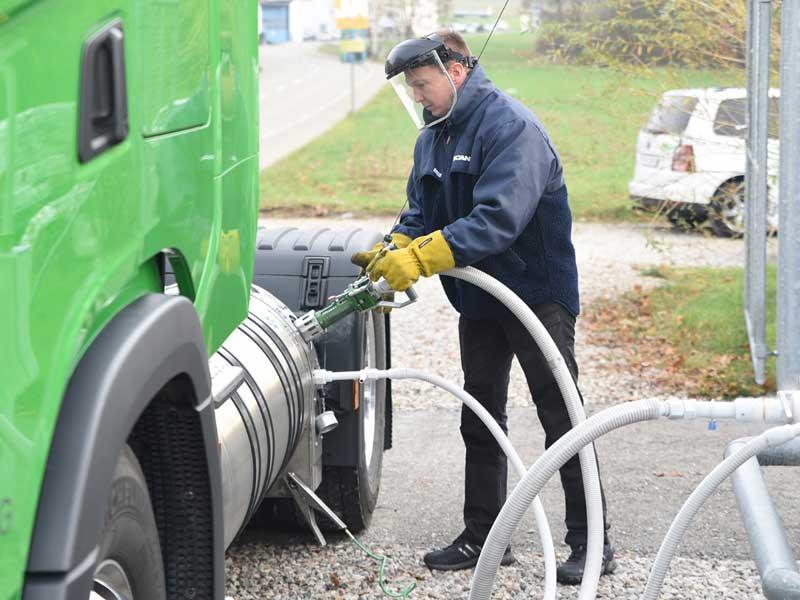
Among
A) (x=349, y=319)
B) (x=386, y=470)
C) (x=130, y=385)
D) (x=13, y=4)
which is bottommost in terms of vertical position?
(x=386, y=470)

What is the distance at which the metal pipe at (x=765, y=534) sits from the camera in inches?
83.9

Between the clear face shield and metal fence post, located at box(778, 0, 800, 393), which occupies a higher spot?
the clear face shield

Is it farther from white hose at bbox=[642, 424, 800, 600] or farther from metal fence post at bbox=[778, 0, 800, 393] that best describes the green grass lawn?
white hose at bbox=[642, 424, 800, 600]

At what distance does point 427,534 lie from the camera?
195 inches

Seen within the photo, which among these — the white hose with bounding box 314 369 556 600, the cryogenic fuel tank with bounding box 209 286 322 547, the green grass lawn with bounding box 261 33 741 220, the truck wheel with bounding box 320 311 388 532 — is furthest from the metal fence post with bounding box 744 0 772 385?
the cryogenic fuel tank with bounding box 209 286 322 547

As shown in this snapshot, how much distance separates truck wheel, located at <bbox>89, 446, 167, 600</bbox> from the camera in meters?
1.95

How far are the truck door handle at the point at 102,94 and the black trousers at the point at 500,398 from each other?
2543mm

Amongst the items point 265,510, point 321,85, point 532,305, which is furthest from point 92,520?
point 321,85

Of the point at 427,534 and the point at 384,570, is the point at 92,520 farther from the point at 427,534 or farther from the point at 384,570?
the point at 427,534

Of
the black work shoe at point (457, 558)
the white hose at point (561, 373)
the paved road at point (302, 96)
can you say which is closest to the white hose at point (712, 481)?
the white hose at point (561, 373)

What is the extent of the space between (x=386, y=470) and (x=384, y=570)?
128 centimetres

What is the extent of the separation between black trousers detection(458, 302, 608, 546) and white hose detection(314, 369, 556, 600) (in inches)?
11.9

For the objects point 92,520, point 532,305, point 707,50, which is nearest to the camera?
point 92,520

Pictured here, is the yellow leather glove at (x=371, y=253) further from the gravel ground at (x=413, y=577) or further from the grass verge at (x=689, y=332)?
the grass verge at (x=689, y=332)
